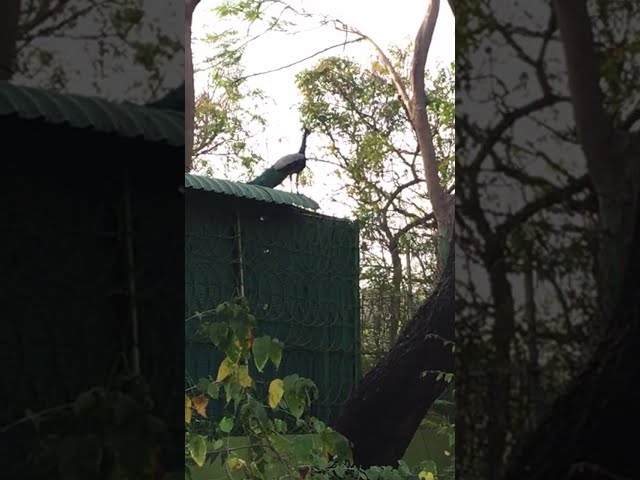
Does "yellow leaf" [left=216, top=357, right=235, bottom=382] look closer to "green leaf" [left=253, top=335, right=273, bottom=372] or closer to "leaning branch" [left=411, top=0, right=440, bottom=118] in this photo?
"green leaf" [left=253, top=335, right=273, bottom=372]

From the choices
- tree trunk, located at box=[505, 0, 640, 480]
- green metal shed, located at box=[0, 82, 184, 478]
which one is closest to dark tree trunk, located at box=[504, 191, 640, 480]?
tree trunk, located at box=[505, 0, 640, 480]

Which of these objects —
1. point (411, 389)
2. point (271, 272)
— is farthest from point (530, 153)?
point (271, 272)

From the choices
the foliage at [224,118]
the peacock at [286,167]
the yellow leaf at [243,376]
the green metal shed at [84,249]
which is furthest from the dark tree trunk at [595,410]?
the foliage at [224,118]

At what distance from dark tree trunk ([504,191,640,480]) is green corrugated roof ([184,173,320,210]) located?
2293 millimetres

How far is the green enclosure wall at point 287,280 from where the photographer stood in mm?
3422

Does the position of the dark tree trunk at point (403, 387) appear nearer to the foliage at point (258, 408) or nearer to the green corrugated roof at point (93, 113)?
the foliage at point (258, 408)

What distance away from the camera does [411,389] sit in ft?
8.89

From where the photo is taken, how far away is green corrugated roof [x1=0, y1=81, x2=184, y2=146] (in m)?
1.20

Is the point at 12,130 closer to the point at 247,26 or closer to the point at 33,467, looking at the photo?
the point at 33,467

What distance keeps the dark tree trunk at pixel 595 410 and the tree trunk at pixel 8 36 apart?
2.64 feet

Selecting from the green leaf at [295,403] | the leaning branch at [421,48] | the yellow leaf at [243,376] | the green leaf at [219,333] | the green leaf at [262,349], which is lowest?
the green leaf at [295,403]

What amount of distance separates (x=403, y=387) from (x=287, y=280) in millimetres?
1032

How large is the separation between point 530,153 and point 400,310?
10.3 feet

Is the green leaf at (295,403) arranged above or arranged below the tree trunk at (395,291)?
below
